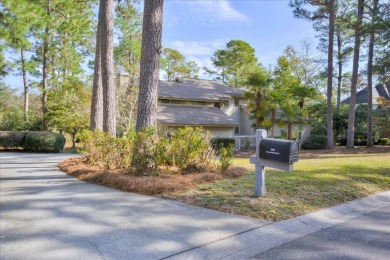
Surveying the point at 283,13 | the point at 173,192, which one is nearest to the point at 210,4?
the point at 283,13

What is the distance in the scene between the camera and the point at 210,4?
16078 mm

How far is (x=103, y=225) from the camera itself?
14.4ft

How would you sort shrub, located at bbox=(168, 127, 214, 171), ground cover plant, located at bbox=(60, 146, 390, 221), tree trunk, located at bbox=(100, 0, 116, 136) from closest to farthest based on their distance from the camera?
ground cover plant, located at bbox=(60, 146, 390, 221) < shrub, located at bbox=(168, 127, 214, 171) < tree trunk, located at bbox=(100, 0, 116, 136)

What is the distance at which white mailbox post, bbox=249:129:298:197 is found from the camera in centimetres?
498

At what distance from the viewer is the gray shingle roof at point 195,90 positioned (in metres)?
23.2

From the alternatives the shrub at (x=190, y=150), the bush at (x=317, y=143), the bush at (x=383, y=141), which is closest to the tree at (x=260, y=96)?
the bush at (x=317, y=143)

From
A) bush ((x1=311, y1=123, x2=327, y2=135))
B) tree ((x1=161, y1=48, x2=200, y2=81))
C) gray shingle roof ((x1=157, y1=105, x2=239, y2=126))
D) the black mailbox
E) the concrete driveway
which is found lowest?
the concrete driveway

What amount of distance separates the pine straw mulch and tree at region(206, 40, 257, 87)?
1266 inches

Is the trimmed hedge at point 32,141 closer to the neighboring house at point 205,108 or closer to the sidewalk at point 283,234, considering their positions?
the neighboring house at point 205,108

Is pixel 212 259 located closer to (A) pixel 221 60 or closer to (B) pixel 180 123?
(B) pixel 180 123

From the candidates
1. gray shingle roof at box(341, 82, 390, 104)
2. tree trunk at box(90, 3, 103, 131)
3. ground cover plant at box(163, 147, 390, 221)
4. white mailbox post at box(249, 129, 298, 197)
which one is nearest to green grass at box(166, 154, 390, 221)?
ground cover plant at box(163, 147, 390, 221)

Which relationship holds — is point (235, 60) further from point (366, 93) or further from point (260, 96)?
point (260, 96)

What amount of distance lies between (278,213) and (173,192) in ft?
7.15

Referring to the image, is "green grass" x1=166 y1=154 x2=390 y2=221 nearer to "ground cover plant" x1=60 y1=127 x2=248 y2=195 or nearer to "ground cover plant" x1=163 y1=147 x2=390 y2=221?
"ground cover plant" x1=163 y1=147 x2=390 y2=221
